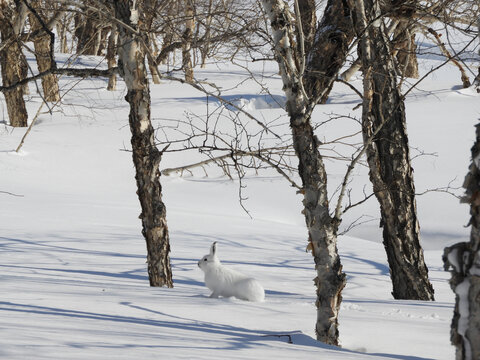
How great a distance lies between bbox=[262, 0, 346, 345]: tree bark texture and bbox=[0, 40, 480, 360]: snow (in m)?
0.22

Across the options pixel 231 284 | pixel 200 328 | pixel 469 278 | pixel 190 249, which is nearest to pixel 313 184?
pixel 200 328

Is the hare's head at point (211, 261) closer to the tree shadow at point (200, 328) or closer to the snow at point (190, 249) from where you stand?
the snow at point (190, 249)

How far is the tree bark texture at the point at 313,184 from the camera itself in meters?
3.87

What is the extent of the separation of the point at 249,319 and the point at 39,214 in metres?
6.82

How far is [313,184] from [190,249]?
5.16 m

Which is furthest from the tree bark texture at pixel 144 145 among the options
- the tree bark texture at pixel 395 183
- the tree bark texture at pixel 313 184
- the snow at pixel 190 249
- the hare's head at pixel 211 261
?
the tree bark texture at pixel 395 183

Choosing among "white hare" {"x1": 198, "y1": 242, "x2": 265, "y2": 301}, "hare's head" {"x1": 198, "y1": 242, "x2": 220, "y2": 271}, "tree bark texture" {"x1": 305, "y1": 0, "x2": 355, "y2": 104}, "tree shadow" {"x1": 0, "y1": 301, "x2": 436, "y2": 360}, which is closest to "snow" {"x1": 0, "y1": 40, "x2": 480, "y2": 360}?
"tree shadow" {"x1": 0, "y1": 301, "x2": 436, "y2": 360}

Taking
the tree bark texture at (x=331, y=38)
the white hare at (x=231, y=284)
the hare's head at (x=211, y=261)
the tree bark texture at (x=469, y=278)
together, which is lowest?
the white hare at (x=231, y=284)

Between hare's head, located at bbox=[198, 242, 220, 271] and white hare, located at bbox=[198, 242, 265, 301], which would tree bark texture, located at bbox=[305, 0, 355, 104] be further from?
white hare, located at bbox=[198, 242, 265, 301]

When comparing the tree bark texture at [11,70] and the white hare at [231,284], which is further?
the tree bark texture at [11,70]

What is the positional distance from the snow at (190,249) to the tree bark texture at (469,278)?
0.90 metres

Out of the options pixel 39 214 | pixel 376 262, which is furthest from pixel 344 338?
pixel 39 214

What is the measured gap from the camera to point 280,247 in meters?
9.20

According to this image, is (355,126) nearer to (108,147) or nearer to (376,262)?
(108,147)
